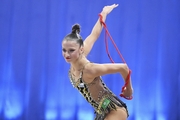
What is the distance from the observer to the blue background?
3574 mm

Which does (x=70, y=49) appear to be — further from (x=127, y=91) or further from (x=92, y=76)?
(x=127, y=91)

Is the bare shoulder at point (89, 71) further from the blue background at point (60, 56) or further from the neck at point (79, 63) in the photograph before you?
the blue background at point (60, 56)

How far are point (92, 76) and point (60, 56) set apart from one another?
5.68ft

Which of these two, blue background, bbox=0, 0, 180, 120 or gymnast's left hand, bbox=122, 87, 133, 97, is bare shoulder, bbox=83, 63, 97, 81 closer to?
gymnast's left hand, bbox=122, 87, 133, 97

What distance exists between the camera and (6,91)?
3.55m

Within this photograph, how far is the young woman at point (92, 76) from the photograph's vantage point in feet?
6.16

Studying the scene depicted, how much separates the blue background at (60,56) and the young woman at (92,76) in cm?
152

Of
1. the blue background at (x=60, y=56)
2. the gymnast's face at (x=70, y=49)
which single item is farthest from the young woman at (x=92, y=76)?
the blue background at (x=60, y=56)

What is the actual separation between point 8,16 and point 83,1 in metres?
0.91

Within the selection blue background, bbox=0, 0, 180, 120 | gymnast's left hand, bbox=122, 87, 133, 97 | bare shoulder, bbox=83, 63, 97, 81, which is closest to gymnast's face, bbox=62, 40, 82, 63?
bare shoulder, bbox=83, 63, 97, 81

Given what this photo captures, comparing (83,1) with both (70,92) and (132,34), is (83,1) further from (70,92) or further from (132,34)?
(70,92)

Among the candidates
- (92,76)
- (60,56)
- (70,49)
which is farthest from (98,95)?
(60,56)

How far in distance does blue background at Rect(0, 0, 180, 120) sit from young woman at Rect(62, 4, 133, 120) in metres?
1.52

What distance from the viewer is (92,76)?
192cm
